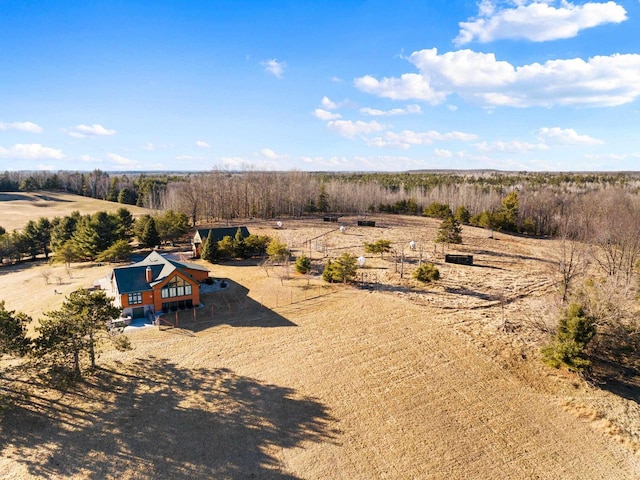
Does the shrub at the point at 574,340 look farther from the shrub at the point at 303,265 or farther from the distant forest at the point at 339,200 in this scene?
the distant forest at the point at 339,200

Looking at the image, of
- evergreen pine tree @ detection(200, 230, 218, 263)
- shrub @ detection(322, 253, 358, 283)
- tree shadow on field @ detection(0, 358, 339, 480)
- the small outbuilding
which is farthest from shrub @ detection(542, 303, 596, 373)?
the small outbuilding

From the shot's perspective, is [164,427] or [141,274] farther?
[141,274]

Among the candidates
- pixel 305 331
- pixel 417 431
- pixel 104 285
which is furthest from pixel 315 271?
pixel 417 431

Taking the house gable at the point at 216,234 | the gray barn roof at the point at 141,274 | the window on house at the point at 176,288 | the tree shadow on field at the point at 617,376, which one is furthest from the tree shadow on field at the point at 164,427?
the house gable at the point at 216,234

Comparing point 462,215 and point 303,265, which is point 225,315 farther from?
point 462,215

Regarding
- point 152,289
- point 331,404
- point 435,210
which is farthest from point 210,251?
point 435,210

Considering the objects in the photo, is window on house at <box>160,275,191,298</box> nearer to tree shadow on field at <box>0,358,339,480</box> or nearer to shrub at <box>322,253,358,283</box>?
tree shadow on field at <box>0,358,339,480</box>
